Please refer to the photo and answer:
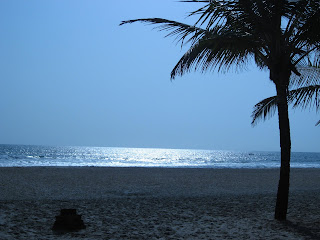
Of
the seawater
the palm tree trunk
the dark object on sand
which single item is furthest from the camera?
the seawater

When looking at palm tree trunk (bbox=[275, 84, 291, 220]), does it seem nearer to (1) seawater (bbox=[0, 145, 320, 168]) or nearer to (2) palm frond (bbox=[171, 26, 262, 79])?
(2) palm frond (bbox=[171, 26, 262, 79])

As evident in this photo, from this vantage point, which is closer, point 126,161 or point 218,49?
point 218,49

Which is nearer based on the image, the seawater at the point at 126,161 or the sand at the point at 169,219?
the sand at the point at 169,219

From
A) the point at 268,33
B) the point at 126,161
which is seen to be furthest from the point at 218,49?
the point at 126,161

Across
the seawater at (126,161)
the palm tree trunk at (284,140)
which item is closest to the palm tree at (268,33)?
the palm tree trunk at (284,140)

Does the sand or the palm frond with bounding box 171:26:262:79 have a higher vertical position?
the palm frond with bounding box 171:26:262:79

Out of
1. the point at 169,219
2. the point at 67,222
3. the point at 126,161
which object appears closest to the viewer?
the point at 67,222

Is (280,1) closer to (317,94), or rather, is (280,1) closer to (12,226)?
(317,94)

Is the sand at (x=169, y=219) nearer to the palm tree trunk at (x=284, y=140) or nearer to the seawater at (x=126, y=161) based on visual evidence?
the palm tree trunk at (x=284, y=140)

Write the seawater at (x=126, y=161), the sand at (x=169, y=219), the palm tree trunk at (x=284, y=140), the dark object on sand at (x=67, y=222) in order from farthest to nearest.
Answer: the seawater at (x=126, y=161) < the palm tree trunk at (x=284, y=140) < the dark object on sand at (x=67, y=222) < the sand at (x=169, y=219)

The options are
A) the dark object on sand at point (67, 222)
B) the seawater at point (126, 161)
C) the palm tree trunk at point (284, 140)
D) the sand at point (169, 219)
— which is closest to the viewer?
the sand at point (169, 219)

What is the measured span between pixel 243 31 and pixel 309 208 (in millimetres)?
5399

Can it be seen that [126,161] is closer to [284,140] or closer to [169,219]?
[169,219]

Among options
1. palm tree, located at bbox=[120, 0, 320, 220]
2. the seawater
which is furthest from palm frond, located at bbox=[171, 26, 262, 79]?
the seawater
